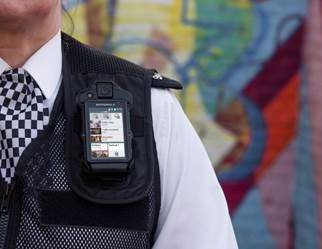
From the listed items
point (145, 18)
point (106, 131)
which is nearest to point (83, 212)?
point (106, 131)

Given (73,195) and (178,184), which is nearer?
(73,195)

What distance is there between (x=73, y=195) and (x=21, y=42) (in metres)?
0.35

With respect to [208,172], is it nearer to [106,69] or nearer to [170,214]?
[170,214]

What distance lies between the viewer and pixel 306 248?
14.8 ft

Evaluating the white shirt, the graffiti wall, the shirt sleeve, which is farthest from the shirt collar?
the graffiti wall

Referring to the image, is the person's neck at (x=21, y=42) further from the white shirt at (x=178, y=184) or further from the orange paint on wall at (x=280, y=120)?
the orange paint on wall at (x=280, y=120)

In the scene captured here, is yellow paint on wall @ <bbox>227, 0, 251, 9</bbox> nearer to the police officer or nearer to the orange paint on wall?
the orange paint on wall

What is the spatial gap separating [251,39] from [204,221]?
282 cm

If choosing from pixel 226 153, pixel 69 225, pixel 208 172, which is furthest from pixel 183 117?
pixel 226 153

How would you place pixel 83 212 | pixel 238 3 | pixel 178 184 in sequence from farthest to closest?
pixel 238 3
pixel 178 184
pixel 83 212

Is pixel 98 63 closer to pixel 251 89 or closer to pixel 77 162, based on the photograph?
pixel 77 162

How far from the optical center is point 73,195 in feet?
5.20

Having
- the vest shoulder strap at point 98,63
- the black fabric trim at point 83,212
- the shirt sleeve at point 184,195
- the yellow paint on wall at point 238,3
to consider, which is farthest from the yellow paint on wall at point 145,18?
the black fabric trim at point 83,212

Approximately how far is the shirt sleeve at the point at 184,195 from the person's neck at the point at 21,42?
281 mm
